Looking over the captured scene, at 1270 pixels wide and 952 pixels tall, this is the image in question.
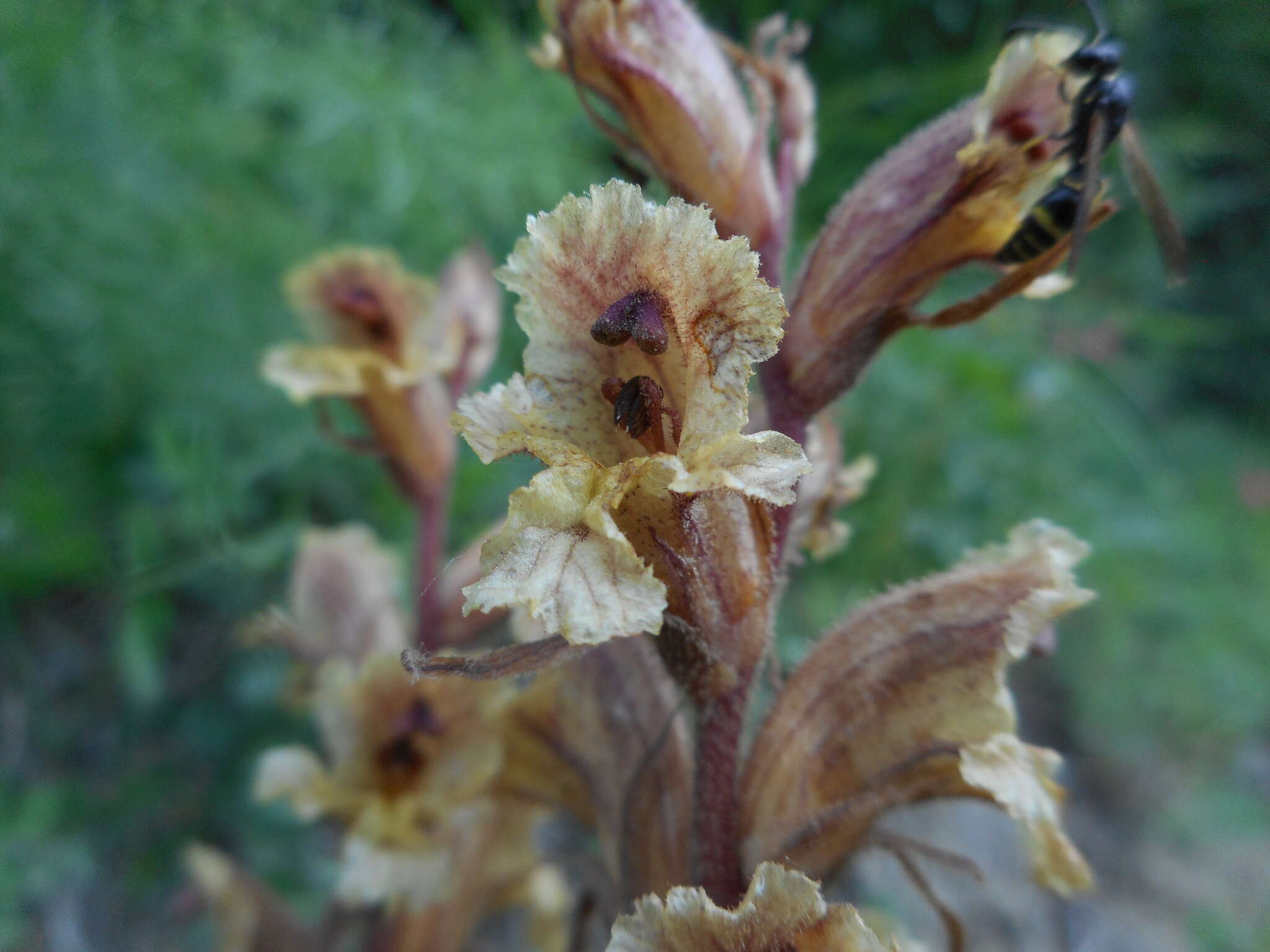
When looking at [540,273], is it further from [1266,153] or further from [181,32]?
[1266,153]

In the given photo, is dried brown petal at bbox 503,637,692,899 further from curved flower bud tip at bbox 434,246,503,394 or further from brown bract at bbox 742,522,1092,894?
curved flower bud tip at bbox 434,246,503,394

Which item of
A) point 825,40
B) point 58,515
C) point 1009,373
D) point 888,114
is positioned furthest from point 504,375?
point 825,40

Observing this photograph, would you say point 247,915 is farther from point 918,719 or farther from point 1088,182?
point 1088,182

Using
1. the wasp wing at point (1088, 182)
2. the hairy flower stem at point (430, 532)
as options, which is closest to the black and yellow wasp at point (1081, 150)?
the wasp wing at point (1088, 182)

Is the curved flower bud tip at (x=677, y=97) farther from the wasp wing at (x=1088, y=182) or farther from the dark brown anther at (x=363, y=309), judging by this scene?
the dark brown anther at (x=363, y=309)

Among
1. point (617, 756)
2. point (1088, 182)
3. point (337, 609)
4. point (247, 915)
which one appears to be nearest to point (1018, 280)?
point (1088, 182)
